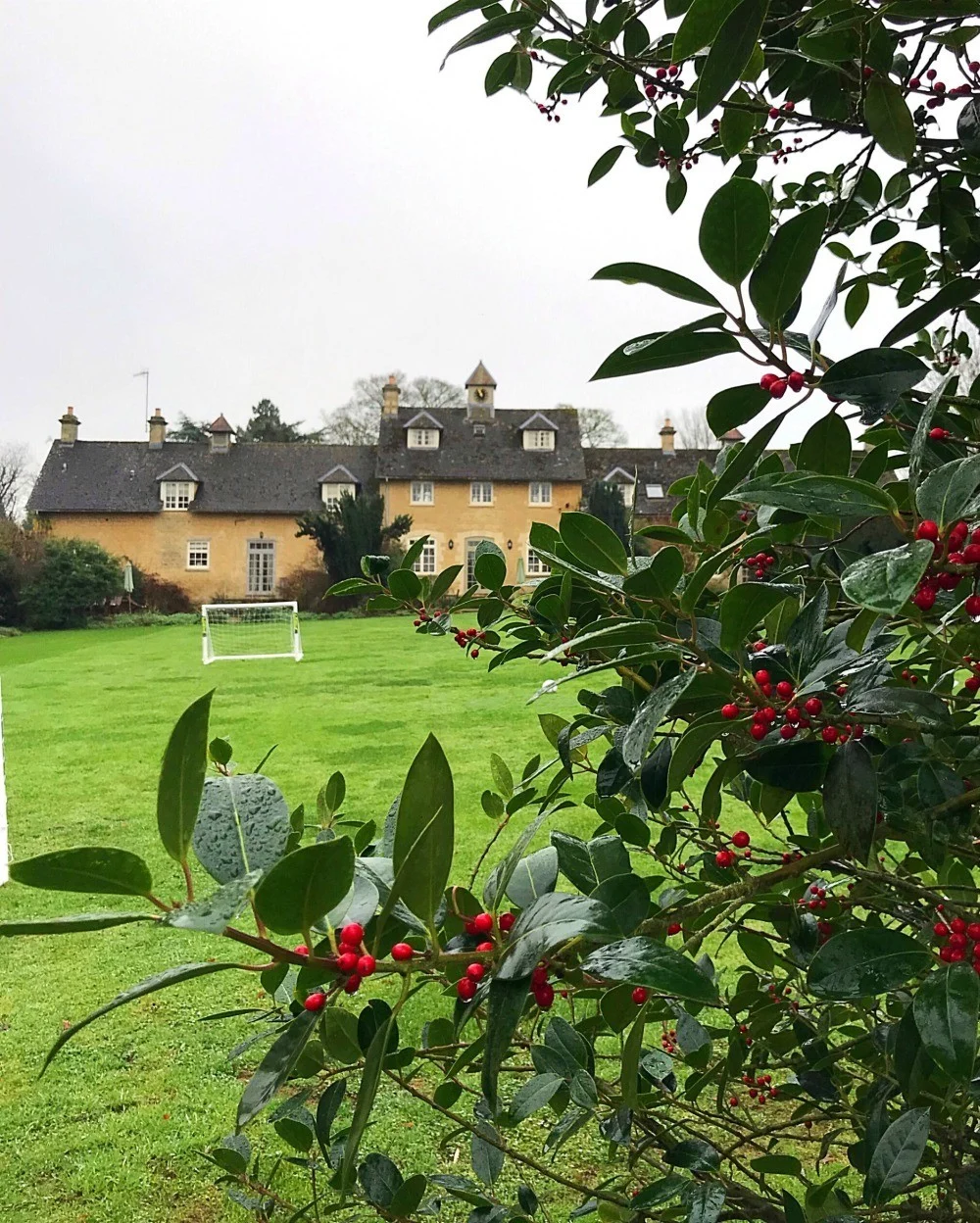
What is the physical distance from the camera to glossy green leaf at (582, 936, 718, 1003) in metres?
0.53

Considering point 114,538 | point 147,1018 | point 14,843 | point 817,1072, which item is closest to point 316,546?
point 114,538

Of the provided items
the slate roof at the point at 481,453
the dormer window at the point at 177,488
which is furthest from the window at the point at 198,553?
the slate roof at the point at 481,453

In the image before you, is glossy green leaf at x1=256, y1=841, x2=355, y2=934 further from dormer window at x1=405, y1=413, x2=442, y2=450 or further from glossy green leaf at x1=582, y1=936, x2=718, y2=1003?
dormer window at x1=405, y1=413, x2=442, y2=450

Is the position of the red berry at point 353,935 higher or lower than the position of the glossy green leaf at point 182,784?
lower

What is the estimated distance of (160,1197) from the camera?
264 cm

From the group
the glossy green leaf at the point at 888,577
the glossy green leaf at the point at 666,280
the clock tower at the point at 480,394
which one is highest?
the clock tower at the point at 480,394

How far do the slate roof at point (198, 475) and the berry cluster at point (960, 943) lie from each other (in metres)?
30.1

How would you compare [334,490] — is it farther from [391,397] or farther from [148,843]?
[148,843]

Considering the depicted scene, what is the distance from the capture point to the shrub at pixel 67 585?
2406 centimetres

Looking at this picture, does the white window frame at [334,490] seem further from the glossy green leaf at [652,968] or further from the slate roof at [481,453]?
the glossy green leaf at [652,968]

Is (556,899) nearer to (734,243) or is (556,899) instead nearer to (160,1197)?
(734,243)

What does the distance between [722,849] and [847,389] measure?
2.49 ft

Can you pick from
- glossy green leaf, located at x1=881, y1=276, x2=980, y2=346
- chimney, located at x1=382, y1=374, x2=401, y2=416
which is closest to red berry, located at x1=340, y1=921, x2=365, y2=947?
glossy green leaf, located at x1=881, y1=276, x2=980, y2=346

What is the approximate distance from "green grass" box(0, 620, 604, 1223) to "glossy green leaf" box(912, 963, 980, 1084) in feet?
8.06
